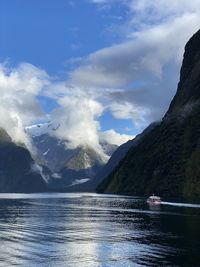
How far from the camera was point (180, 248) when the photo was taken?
102 meters

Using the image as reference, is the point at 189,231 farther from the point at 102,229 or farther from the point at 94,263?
the point at 94,263

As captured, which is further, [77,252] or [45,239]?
[45,239]

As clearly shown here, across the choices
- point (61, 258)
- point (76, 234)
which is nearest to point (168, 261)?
point (61, 258)

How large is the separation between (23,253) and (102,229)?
166 ft

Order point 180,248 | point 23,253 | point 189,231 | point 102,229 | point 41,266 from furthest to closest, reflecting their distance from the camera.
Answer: point 102,229 < point 189,231 < point 180,248 < point 23,253 < point 41,266

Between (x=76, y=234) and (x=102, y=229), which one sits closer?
(x=76, y=234)

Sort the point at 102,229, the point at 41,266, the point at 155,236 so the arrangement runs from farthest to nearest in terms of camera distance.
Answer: the point at 102,229
the point at 155,236
the point at 41,266

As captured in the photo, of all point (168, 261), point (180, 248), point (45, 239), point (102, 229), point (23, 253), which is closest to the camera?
point (168, 261)

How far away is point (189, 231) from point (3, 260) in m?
60.3

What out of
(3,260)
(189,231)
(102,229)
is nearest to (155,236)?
(189,231)

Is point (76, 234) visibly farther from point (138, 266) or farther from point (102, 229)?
point (138, 266)

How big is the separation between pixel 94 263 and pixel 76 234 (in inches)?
1718

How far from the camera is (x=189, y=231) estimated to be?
437 feet

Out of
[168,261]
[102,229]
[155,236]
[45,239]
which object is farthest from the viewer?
[102,229]
